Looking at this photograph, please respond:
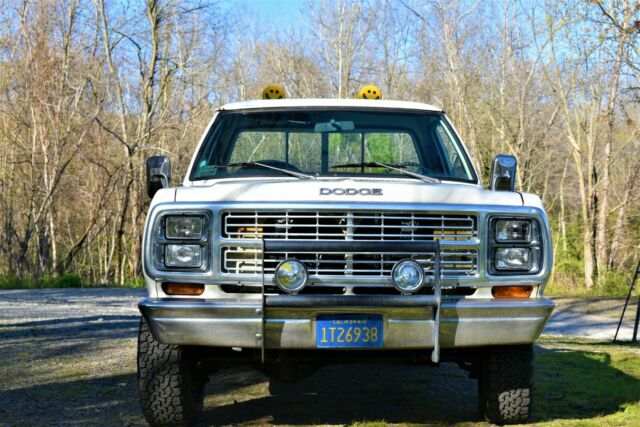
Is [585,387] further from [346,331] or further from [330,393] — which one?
[346,331]

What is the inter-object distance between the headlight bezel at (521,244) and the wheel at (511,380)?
59 centimetres

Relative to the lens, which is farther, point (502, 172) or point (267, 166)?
point (502, 172)

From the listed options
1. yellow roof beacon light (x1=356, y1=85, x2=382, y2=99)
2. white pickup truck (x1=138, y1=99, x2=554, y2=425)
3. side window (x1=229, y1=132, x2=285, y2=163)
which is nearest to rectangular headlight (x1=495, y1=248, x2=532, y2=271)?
white pickup truck (x1=138, y1=99, x2=554, y2=425)

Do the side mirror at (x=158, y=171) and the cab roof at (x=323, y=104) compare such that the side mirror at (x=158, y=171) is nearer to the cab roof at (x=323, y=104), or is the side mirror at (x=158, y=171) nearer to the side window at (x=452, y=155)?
the cab roof at (x=323, y=104)

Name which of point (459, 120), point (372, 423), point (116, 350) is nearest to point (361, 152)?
point (372, 423)

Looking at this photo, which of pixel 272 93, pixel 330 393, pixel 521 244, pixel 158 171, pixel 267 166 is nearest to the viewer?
pixel 521 244

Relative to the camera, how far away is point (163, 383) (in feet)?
15.4

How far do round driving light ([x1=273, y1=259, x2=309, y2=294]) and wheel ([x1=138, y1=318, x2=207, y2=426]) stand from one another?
2.79 ft

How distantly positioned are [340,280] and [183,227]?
887 millimetres

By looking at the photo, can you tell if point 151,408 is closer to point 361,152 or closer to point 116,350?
point 361,152

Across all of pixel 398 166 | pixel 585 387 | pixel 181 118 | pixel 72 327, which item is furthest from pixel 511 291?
pixel 181 118

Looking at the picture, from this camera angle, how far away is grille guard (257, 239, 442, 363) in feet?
14.0

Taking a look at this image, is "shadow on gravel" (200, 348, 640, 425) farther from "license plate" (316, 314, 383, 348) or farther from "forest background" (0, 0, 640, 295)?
"forest background" (0, 0, 640, 295)

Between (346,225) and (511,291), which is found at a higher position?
(346,225)
